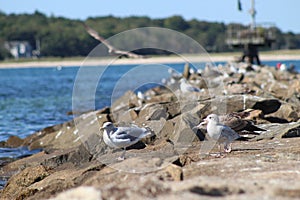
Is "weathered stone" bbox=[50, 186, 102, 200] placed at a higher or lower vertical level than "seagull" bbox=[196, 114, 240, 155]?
lower

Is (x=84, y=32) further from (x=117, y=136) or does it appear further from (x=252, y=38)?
(x=117, y=136)

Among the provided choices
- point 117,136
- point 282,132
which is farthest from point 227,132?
point 282,132

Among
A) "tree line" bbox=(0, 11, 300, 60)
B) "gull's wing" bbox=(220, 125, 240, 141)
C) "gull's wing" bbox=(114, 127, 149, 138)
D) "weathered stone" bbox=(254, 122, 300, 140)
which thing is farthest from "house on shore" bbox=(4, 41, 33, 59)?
"gull's wing" bbox=(220, 125, 240, 141)

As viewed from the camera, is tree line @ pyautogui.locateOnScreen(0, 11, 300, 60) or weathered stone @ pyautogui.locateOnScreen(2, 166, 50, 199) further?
tree line @ pyautogui.locateOnScreen(0, 11, 300, 60)

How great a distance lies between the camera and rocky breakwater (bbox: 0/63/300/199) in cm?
702

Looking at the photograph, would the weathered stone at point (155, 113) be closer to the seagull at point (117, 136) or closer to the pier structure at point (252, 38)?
the seagull at point (117, 136)

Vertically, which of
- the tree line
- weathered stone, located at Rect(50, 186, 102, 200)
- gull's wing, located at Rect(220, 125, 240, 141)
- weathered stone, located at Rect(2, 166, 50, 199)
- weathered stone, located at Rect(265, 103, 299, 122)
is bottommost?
weathered stone, located at Rect(2, 166, 50, 199)

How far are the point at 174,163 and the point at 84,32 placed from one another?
11952 centimetres

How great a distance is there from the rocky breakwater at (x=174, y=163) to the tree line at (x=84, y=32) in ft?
312

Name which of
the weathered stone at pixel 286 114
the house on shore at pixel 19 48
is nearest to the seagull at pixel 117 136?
the weathered stone at pixel 286 114

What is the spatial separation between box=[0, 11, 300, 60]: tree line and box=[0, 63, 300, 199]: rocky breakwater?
312ft

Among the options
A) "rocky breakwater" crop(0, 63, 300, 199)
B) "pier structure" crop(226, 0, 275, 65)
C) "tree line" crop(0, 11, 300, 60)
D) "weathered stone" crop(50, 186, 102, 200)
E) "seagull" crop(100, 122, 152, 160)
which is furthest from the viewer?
"tree line" crop(0, 11, 300, 60)

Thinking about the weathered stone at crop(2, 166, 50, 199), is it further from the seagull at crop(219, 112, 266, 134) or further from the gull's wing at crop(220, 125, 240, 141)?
the seagull at crop(219, 112, 266, 134)

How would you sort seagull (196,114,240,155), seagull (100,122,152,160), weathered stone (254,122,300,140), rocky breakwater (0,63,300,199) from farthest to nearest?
weathered stone (254,122,300,140)
seagull (196,114,240,155)
seagull (100,122,152,160)
rocky breakwater (0,63,300,199)
